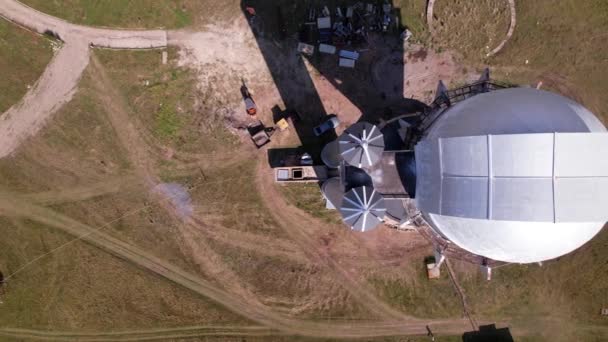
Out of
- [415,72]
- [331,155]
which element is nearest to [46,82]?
[331,155]

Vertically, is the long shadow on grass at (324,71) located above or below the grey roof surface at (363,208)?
above

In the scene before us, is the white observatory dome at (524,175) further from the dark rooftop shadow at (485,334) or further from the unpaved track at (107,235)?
the dark rooftop shadow at (485,334)

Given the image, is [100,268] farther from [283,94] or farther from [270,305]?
[283,94]

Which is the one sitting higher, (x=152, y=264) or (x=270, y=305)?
(x=152, y=264)

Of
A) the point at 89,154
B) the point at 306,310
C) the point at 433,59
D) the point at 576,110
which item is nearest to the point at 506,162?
the point at 576,110

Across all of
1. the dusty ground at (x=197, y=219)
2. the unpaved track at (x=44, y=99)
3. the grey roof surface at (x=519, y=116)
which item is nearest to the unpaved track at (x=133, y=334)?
the dusty ground at (x=197, y=219)
